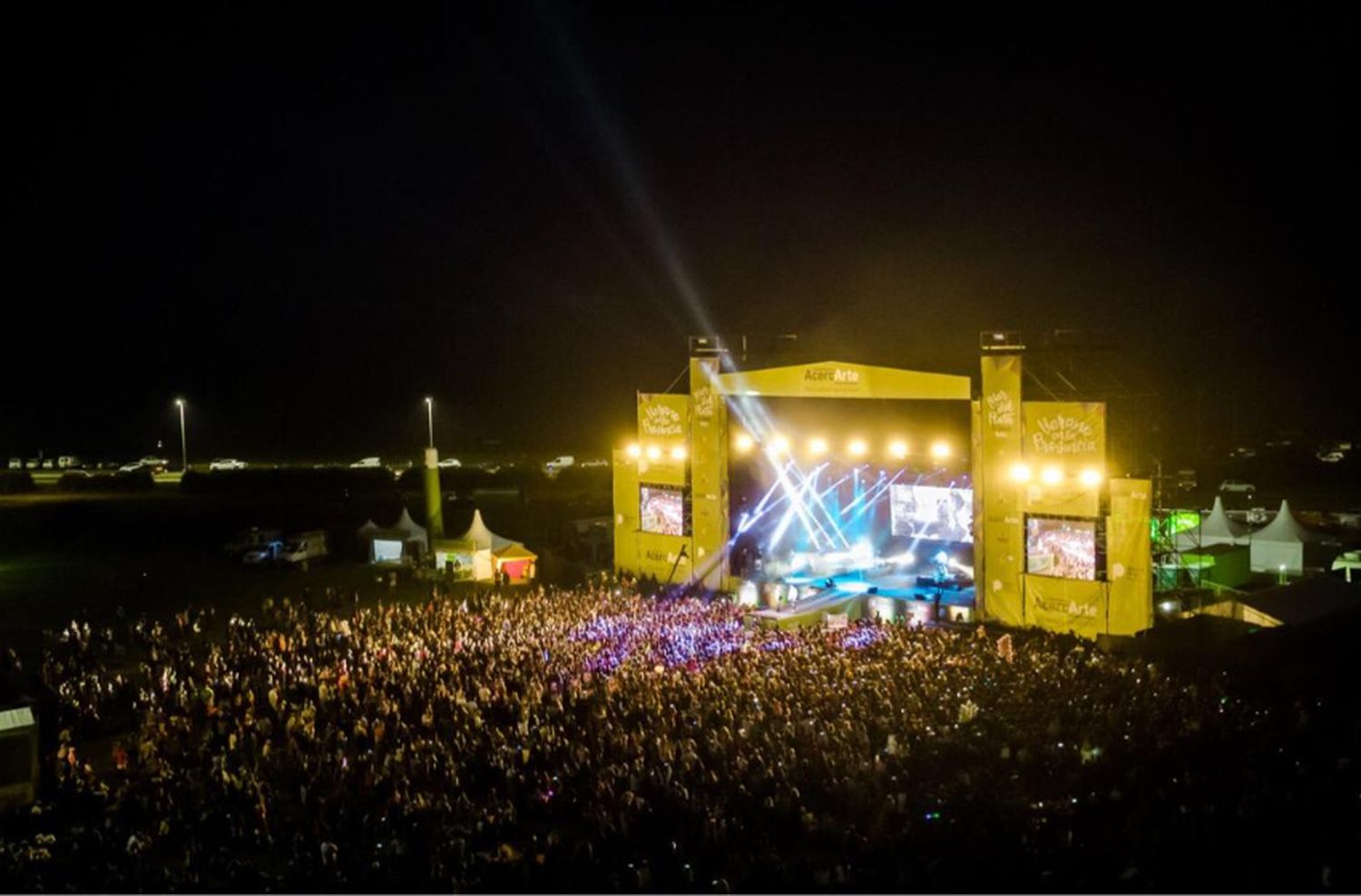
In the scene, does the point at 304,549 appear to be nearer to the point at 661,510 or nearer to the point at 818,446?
the point at 661,510

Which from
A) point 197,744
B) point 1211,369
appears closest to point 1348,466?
point 1211,369

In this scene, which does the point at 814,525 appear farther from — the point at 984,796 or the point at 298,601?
the point at 984,796

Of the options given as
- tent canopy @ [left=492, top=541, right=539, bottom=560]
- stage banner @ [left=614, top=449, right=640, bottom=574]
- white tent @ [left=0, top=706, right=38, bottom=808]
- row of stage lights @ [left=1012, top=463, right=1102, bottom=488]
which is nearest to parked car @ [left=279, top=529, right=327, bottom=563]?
A: tent canopy @ [left=492, top=541, right=539, bottom=560]

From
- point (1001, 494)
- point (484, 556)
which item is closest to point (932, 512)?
point (1001, 494)

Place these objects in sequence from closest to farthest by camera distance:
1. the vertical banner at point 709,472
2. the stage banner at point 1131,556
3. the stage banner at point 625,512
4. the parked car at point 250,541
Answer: the stage banner at point 1131,556 → the vertical banner at point 709,472 → the stage banner at point 625,512 → the parked car at point 250,541

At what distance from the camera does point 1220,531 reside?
22.5m

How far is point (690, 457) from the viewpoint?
21531 mm

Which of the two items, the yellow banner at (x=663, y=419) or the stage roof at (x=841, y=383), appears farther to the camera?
the yellow banner at (x=663, y=419)

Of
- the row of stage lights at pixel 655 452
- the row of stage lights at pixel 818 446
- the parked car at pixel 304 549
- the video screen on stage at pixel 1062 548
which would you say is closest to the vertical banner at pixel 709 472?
the row of stage lights at pixel 655 452

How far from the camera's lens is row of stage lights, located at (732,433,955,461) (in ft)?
66.2

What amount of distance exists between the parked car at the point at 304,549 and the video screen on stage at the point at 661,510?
340 inches

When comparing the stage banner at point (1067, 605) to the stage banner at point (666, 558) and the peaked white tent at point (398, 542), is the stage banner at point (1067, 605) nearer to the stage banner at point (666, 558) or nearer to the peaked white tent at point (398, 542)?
the stage banner at point (666, 558)

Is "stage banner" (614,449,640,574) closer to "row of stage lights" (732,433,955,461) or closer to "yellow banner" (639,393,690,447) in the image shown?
"yellow banner" (639,393,690,447)

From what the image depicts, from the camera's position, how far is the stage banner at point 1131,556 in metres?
15.3
